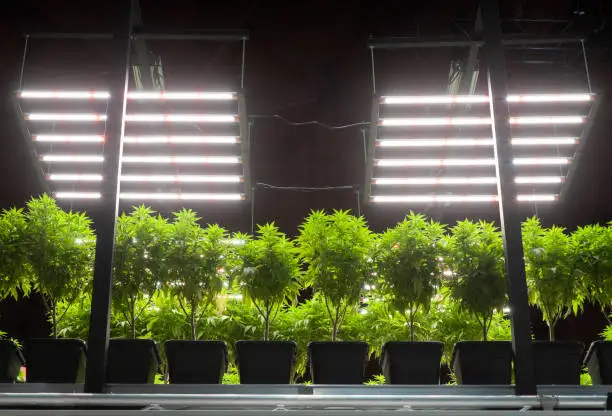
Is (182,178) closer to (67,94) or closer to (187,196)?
(187,196)

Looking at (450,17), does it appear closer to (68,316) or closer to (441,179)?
(441,179)

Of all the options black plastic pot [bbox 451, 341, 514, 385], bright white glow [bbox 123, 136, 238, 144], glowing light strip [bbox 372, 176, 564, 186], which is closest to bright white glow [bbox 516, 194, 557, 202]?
glowing light strip [bbox 372, 176, 564, 186]

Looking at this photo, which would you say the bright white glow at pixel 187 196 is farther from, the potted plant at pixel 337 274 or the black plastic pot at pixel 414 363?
the black plastic pot at pixel 414 363

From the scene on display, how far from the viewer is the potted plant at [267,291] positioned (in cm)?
Result: 457

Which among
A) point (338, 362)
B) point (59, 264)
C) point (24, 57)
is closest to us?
point (338, 362)

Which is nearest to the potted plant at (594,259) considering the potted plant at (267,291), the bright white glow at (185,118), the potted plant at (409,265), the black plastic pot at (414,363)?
the potted plant at (409,265)

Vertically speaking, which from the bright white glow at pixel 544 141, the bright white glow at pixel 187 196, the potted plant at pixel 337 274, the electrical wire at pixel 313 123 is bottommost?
the potted plant at pixel 337 274

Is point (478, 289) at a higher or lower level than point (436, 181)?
lower

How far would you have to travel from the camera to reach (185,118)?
6.50 meters

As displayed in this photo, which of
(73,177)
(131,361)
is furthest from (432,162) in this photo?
(73,177)

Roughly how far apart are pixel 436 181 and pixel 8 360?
4.85 meters

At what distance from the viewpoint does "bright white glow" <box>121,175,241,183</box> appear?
23.3 ft

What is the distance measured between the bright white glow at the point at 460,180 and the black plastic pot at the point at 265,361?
3.13 m

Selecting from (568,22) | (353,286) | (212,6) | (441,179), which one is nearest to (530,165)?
(441,179)
